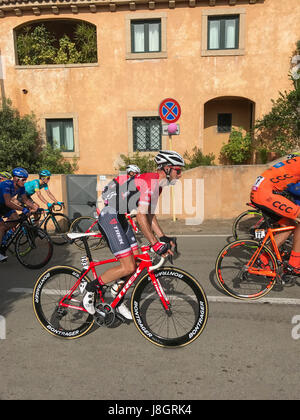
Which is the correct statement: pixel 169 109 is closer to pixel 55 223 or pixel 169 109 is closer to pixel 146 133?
pixel 55 223

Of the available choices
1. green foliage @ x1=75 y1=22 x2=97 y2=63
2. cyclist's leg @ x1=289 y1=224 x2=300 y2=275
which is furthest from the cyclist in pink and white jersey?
green foliage @ x1=75 y1=22 x2=97 y2=63

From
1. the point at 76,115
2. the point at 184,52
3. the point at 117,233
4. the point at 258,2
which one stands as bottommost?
the point at 117,233

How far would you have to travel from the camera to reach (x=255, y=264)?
428 cm

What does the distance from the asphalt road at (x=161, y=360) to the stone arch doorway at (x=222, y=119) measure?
11358 mm

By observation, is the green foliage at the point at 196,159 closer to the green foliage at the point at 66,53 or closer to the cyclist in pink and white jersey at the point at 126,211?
the green foliage at the point at 66,53

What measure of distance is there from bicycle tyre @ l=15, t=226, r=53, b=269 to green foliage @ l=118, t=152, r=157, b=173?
21.2 ft

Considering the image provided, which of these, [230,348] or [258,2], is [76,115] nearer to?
[258,2]

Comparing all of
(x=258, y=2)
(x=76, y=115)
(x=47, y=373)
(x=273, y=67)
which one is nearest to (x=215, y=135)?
(x=273, y=67)

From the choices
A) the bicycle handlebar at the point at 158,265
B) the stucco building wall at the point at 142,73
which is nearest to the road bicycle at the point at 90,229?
the bicycle handlebar at the point at 158,265

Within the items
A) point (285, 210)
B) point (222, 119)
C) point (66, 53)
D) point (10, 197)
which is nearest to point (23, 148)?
point (66, 53)

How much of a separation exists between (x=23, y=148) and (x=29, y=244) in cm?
771

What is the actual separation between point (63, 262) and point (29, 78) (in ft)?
34.8

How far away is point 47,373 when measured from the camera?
282 cm

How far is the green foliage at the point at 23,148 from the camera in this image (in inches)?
483
